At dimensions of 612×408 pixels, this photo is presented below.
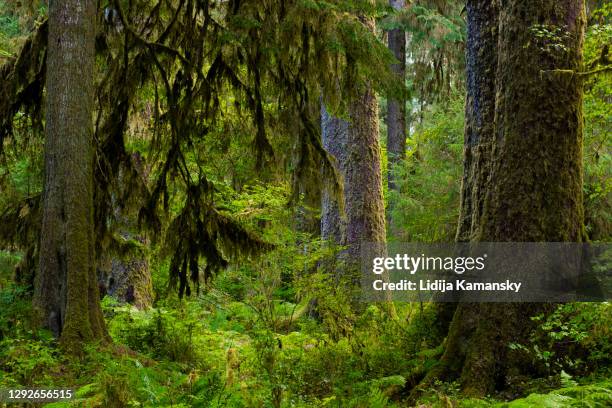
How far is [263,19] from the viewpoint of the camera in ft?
25.1

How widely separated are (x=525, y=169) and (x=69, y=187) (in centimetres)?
405

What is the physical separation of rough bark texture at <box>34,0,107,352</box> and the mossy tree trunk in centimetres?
317

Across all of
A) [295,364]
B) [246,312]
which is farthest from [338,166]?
[295,364]

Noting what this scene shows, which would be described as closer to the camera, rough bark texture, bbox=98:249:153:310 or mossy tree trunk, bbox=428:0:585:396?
mossy tree trunk, bbox=428:0:585:396

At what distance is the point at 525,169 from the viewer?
624 centimetres

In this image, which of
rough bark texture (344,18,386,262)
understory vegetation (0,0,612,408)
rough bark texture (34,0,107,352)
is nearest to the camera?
understory vegetation (0,0,612,408)

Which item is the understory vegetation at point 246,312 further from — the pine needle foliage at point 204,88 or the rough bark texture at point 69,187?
the rough bark texture at point 69,187

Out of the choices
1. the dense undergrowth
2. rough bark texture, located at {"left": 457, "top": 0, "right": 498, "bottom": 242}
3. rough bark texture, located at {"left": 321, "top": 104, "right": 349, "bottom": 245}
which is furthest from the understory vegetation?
rough bark texture, located at {"left": 457, "top": 0, "right": 498, "bottom": 242}

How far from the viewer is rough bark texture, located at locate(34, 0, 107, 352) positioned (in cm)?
600

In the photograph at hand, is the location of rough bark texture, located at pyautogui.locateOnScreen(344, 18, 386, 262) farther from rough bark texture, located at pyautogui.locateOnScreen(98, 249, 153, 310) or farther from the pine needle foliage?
rough bark texture, located at pyautogui.locateOnScreen(98, 249, 153, 310)

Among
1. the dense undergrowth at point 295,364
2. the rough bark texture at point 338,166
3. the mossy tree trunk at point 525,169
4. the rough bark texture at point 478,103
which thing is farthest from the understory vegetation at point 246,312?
the rough bark texture at point 478,103

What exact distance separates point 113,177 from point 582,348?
506cm

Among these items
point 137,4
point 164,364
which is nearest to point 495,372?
point 164,364

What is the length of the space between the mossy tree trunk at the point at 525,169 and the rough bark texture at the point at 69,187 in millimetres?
3174
